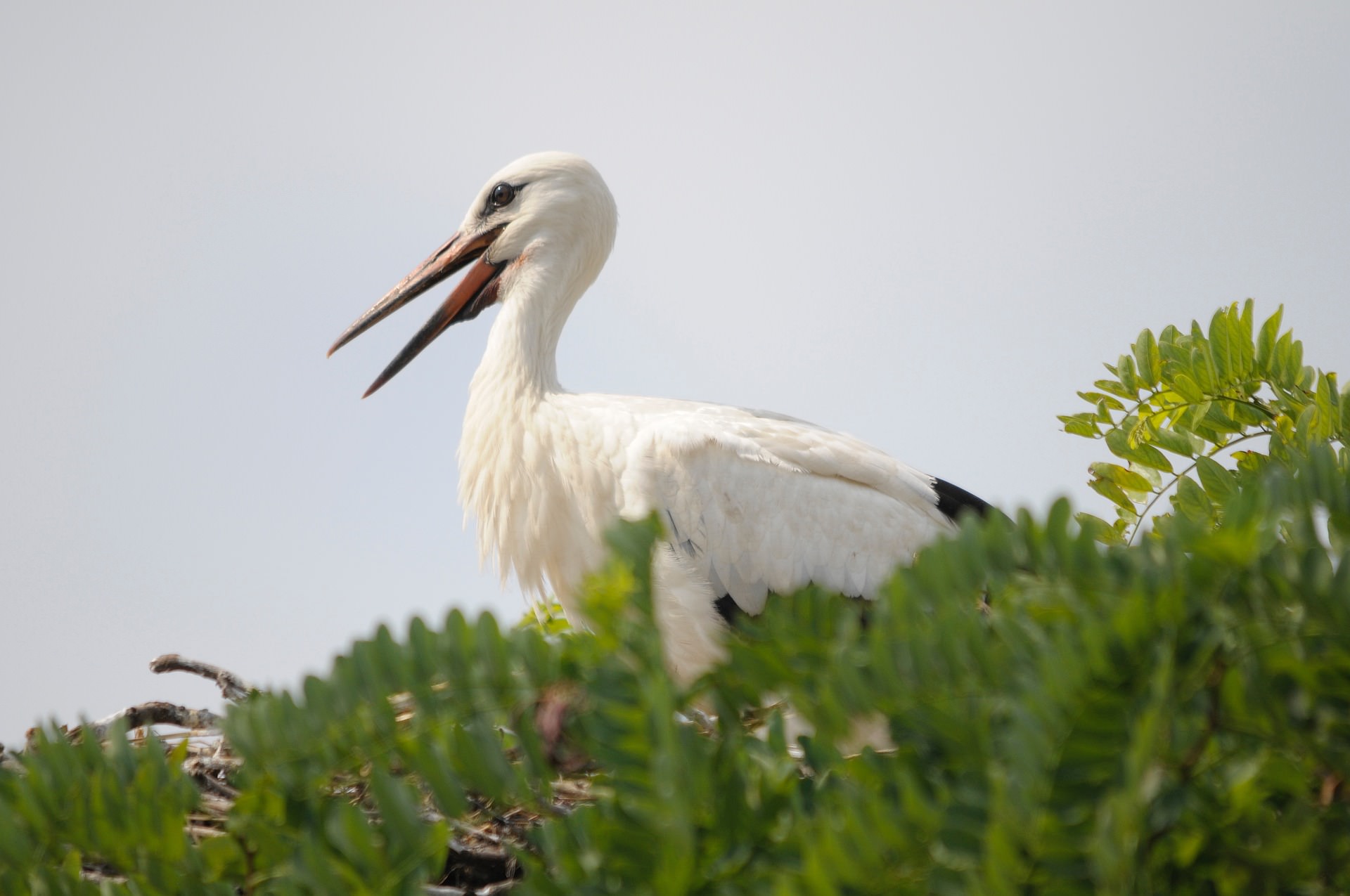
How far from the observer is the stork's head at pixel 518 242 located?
5004mm

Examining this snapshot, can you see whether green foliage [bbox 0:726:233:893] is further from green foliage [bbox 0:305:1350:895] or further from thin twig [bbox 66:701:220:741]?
thin twig [bbox 66:701:220:741]

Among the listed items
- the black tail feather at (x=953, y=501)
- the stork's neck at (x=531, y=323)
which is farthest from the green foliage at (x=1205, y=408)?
the stork's neck at (x=531, y=323)

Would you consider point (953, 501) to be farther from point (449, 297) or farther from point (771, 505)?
point (449, 297)

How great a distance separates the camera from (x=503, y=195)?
5.12 meters

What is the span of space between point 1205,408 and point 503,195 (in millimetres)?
2838

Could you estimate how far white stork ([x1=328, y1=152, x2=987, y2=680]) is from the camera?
4.05m

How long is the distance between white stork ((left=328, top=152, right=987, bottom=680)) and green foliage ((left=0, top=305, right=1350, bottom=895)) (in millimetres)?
2313

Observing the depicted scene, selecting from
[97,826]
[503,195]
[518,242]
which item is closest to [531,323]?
[518,242]

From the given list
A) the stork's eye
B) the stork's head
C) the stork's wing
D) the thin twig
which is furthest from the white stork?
the thin twig

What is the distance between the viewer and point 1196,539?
45.1 inches

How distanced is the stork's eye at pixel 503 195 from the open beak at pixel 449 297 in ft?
0.35

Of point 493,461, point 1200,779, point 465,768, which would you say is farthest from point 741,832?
point 493,461

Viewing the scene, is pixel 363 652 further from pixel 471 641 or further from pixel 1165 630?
pixel 1165 630

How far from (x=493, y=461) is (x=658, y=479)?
76 centimetres
